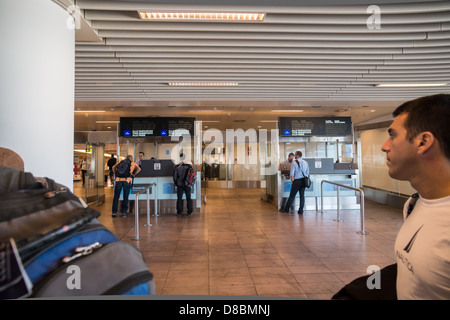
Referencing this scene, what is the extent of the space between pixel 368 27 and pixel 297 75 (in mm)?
1843

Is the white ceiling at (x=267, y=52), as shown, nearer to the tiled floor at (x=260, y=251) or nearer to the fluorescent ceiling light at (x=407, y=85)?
the fluorescent ceiling light at (x=407, y=85)

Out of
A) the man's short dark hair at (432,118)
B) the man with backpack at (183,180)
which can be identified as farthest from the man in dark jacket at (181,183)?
the man's short dark hair at (432,118)

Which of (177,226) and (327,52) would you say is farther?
(177,226)

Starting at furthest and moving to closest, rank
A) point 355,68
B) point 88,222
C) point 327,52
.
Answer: point 355,68 → point 327,52 → point 88,222

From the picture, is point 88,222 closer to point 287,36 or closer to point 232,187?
point 287,36

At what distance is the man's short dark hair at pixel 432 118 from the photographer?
88 centimetres

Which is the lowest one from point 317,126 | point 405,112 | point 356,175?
point 356,175

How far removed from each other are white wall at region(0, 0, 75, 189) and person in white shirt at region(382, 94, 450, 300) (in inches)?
114

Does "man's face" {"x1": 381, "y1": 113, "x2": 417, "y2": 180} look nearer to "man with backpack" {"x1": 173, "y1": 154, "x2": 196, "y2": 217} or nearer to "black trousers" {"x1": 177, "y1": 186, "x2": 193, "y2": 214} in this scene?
"man with backpack" {"x1": 173, "y1": 154, "x2": 196, "y2": 217}

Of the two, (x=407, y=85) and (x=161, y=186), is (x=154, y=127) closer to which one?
(x=161, y=186)

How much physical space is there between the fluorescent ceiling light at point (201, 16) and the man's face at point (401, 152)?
9.50 feet

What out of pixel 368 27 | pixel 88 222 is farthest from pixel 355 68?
pixel 88 222

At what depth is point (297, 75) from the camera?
5.38m
